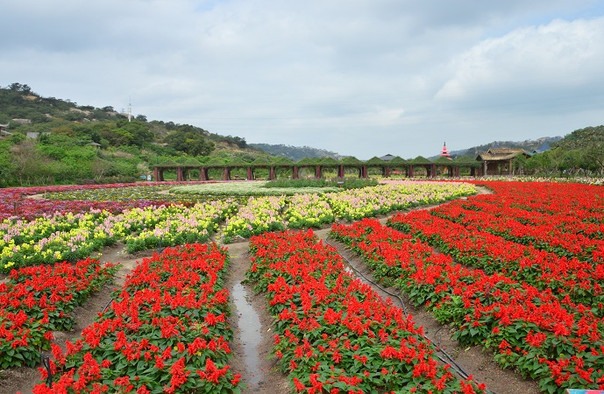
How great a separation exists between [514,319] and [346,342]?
2.34m

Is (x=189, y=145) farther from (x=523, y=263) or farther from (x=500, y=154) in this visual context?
(x=523, y=263)

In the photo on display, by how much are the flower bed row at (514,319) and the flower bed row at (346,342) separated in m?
0.97

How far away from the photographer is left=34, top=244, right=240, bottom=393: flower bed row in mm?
3910

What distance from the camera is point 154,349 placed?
4316 millimetres

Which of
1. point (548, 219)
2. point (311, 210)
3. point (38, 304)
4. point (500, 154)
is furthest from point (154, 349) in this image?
point (500, 154)

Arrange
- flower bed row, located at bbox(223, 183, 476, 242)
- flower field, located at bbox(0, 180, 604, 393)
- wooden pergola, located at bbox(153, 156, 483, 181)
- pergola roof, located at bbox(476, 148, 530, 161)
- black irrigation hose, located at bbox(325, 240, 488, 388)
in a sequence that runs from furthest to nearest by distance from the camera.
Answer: pergola roof, located at bbox(476, 148, 530, 161)
wooden pergola, located at bbox(153, 156, 483, 181)
flower bed row, located at bbox(223, 183, 476, 242)
black irrigation hose, located at bbox(325, 240, 488, 388)
flower field, located at bbox(0, 180, 604, 393)

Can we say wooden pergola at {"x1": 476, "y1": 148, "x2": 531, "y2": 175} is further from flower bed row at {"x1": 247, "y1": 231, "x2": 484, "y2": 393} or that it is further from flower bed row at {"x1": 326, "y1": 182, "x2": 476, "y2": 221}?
flower bed row at {"x1": 247, "y1": 231, "x2": 484, "y2": 393}

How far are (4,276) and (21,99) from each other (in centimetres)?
12163

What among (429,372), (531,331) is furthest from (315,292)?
(531,331)

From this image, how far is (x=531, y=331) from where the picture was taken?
4.88 meters

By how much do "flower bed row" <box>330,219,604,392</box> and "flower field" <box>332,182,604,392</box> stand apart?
0.04ft

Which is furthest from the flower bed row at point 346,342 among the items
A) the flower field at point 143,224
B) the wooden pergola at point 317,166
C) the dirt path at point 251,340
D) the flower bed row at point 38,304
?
the wooden pergola at point 317,166

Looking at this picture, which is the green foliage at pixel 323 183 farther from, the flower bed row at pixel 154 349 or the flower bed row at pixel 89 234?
the flower bed row at pixel 154 349

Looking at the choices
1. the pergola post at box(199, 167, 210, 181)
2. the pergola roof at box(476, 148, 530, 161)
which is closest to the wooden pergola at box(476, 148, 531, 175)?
the pergola roof at box(476, 148, 530, 161)
